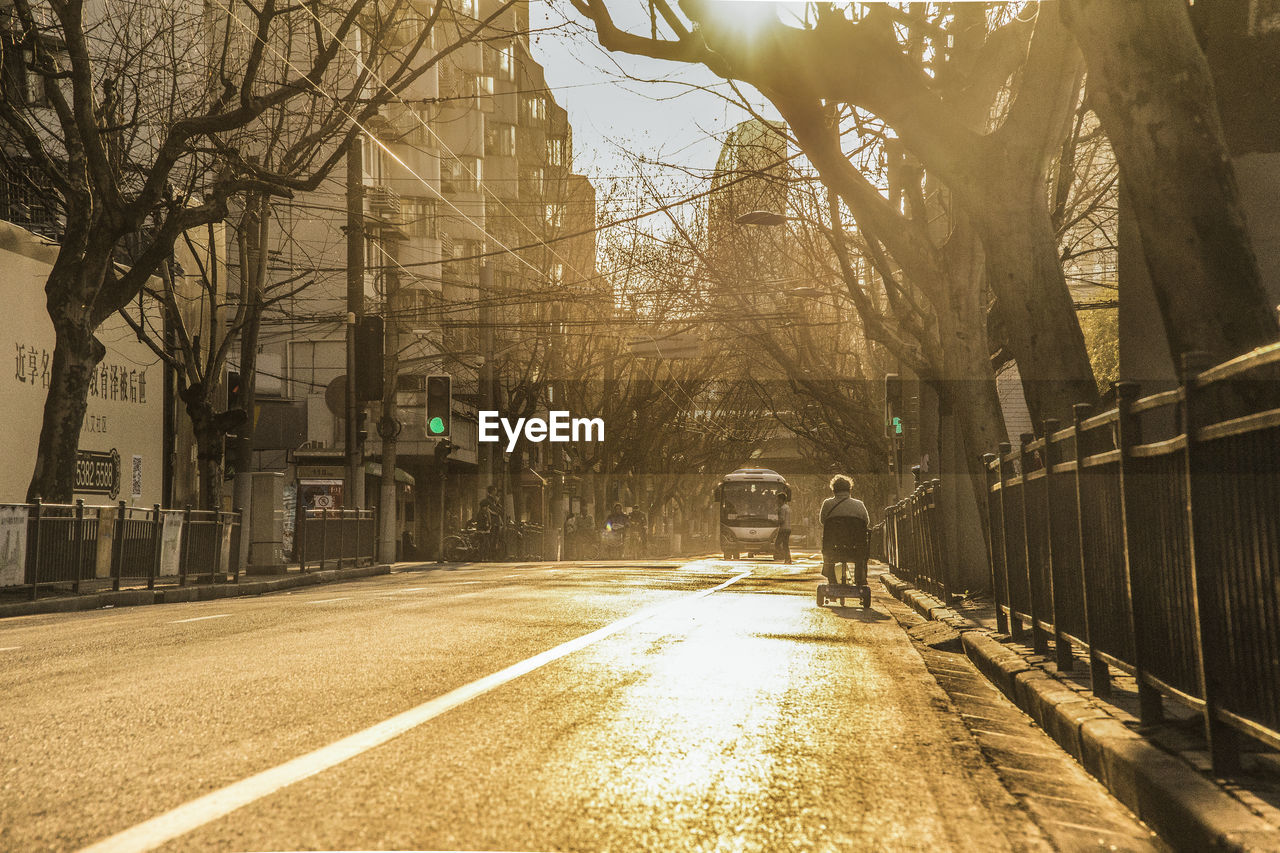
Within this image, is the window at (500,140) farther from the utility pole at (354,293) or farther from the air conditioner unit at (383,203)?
the utility pole at (354,293)

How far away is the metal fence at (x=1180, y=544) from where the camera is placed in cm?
393

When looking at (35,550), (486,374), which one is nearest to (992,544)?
(35,550)

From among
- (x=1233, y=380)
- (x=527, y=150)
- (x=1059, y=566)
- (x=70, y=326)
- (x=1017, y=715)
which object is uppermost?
(x=527, y=150)

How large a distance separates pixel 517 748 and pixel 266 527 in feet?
65.3

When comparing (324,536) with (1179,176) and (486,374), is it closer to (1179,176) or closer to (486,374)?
(486,374)

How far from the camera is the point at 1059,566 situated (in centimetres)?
724

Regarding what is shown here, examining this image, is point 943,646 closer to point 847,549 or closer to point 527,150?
point 847,549

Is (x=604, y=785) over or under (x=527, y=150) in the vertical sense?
under

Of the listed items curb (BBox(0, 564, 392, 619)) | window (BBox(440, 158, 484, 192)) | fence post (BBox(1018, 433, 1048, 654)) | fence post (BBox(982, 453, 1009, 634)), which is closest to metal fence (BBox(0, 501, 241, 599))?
curb (BBox(0, 564, 392, 619))

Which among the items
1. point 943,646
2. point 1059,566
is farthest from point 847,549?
point 1059,566

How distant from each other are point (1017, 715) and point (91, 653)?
19.4ft

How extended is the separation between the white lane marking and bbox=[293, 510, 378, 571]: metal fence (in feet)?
59.9

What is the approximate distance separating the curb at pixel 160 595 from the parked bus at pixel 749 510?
29.9m

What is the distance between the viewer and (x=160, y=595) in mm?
18156
